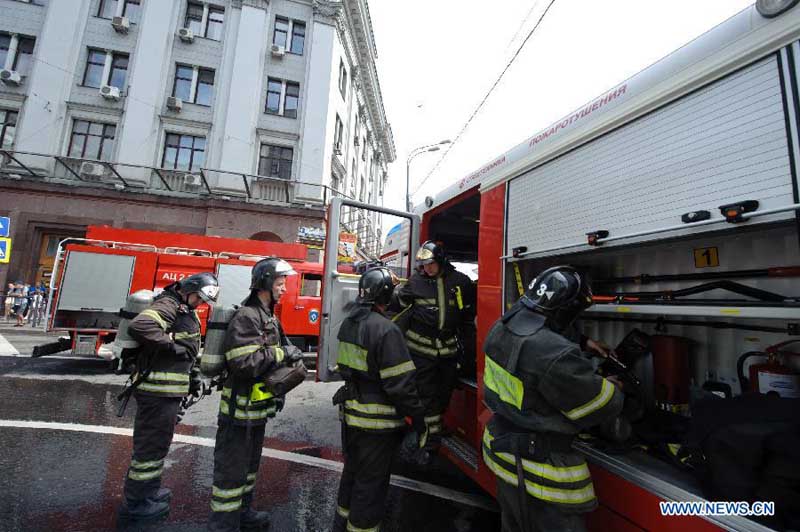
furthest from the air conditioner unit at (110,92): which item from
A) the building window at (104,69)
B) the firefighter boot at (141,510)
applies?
the firefighter boot at (141,510)

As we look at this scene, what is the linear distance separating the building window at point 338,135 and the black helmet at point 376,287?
18031 mm

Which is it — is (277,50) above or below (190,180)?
above

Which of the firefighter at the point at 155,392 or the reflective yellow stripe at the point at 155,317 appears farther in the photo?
the reflective yellow stripe at the point at 155,317

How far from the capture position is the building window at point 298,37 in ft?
61.2

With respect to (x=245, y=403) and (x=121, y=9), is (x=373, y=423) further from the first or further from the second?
(x=121, y=9)

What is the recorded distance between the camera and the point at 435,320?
10.7ft

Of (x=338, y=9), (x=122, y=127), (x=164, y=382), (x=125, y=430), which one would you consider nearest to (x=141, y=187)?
(x=122, y=127)

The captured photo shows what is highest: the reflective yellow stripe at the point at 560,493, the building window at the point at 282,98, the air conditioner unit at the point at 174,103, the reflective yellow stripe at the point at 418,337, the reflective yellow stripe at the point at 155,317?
the building window at the point at 282,98

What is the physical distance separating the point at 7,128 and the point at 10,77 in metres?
2.10

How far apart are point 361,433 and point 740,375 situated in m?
2.31

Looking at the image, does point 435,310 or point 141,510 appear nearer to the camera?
point 141,510

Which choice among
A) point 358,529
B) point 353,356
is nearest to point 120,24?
point 353,356

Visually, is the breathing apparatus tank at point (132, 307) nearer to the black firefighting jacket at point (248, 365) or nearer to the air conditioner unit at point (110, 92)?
the black firefighting jacket at point (248, 365)

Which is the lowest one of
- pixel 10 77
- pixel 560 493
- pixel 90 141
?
pixel 560 493
